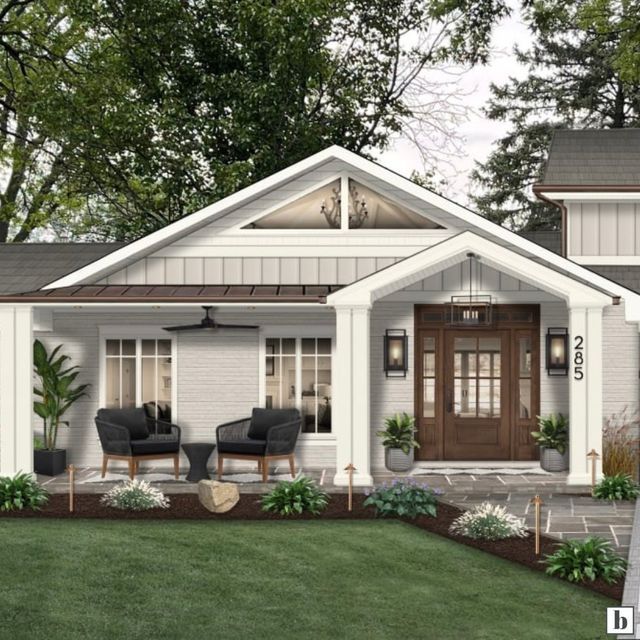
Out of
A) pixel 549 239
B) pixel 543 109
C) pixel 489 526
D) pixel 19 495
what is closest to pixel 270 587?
pixel 489 526

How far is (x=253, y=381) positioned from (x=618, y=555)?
694cm

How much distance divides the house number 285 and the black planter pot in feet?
24.5

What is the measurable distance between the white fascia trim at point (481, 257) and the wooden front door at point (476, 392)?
7.14ft

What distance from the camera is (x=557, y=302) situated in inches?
576

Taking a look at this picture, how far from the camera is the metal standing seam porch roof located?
41.9 feet

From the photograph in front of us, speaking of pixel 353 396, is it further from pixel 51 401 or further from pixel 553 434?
pixel 51 401

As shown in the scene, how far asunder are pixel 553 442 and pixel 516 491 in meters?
1.76

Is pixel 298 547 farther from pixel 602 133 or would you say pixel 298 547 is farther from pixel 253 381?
pixel 602 133

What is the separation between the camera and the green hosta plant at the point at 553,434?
46.1 feet

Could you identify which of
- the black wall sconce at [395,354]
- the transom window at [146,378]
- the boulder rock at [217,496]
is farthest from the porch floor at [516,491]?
the black wall sconce at [395,354]

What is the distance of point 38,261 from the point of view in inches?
657

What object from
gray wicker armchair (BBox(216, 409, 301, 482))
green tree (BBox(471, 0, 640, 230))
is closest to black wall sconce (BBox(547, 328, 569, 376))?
gray wicker armchair (BBox(216, 409, 301, 482))

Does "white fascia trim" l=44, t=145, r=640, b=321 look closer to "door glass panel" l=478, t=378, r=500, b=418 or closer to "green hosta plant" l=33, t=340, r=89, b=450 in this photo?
"green hosta plant" l=33, t=340, r=89, b=450

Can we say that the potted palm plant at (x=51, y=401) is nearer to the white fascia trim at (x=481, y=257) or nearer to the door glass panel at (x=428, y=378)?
the white fascia trim at (x=481, y=257)
